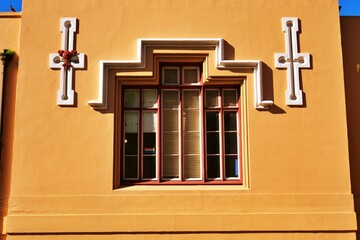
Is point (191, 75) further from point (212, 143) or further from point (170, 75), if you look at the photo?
point (212, 143)

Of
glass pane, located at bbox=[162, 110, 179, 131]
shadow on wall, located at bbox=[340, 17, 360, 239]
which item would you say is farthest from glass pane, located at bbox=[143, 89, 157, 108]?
shadow on wall, located at bbox=[340, 17, 360, 239]

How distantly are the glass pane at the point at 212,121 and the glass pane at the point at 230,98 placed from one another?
26 cm

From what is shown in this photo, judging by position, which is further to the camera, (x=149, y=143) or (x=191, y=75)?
(x=191, y=75)

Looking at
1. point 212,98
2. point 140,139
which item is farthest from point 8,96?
point 212,98

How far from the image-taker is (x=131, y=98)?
641cm

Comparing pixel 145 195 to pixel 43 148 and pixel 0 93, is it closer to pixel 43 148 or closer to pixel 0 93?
pixel 43 148

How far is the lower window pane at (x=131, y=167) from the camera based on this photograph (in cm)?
621

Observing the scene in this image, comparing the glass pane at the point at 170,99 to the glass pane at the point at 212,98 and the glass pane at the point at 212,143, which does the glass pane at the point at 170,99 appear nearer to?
the glass pane at the point at 212,98

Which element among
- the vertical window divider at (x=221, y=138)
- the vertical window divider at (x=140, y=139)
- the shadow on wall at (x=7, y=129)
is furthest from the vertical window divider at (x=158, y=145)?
the shadow on wall at (x=7, y=129)

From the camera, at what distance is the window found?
244 inches

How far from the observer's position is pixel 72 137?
5.93m

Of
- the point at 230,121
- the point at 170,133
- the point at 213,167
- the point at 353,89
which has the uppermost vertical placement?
the point at 353,89

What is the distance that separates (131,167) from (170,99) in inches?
53.4

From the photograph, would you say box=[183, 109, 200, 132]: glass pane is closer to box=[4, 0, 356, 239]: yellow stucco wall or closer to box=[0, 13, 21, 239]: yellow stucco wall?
box=[4, 0, 356, 239]: yellow stucco wall
